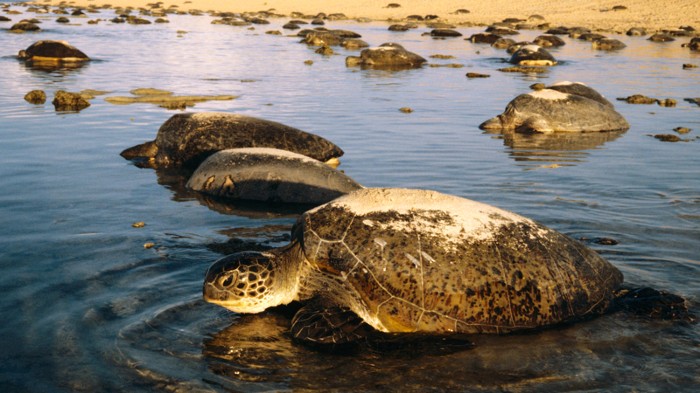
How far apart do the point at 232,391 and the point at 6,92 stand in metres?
16.1

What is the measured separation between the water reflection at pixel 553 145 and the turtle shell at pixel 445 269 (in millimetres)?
6065

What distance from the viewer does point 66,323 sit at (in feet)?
18.5

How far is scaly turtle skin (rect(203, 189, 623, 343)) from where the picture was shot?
5.70 meters

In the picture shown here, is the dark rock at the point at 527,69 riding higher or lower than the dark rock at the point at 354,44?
lower

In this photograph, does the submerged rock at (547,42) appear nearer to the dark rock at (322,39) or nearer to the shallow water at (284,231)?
the dark rock at (322,39)

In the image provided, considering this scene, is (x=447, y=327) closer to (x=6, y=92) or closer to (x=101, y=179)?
(x=101, y=179)

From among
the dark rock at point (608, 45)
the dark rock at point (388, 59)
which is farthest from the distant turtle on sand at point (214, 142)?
the dark rock at point (608, 45)

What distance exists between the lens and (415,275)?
574 cm

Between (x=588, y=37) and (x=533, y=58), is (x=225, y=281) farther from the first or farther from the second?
(x=588, y=37)

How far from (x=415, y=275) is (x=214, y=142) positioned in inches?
258

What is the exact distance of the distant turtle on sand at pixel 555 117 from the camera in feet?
48.8

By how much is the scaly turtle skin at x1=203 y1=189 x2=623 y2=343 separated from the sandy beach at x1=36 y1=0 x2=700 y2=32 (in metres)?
41.0

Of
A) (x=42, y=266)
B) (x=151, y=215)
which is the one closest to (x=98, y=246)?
(x=42, y=266)

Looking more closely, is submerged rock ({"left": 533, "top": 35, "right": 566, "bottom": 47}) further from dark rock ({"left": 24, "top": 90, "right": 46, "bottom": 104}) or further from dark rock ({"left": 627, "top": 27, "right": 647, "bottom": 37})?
dark rock ({"left": 24, "top": 90, "right": 46, "bottom": 104})
